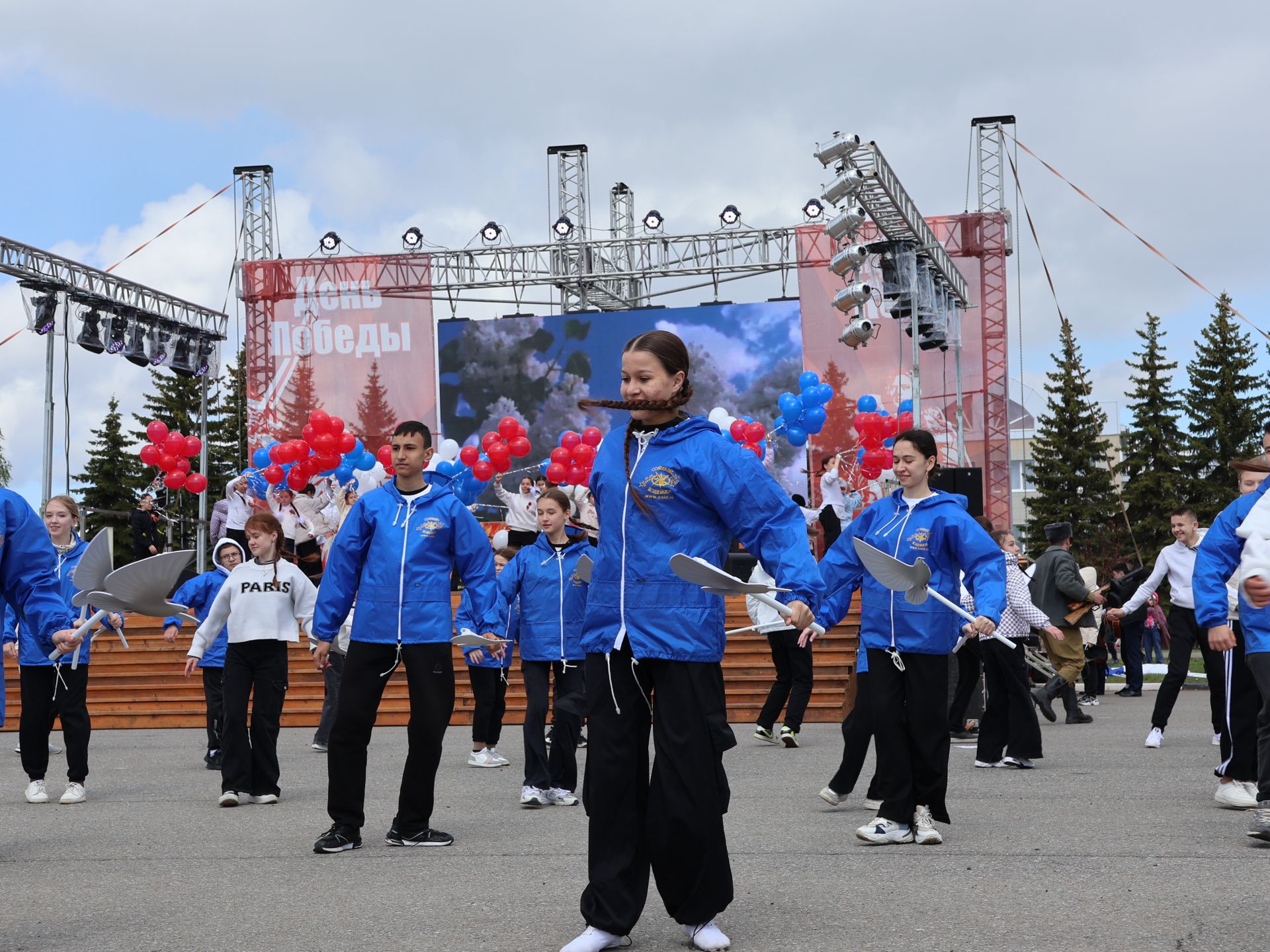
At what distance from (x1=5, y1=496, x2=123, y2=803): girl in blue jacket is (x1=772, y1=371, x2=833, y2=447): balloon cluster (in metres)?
15.6

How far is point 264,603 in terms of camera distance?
879cm

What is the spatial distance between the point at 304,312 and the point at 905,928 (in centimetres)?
2901

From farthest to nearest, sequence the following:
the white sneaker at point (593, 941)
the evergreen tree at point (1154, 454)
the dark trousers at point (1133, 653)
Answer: the evergreen tree at point (1154, 454) < the dark trousers at point (1133, 653) < the white sneaker at point (593, 941)

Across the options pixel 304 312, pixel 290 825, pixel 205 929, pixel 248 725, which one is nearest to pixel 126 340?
pixel 304 312

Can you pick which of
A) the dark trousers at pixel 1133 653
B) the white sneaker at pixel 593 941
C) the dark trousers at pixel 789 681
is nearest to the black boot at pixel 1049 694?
the dark trousers at pixel 789 681

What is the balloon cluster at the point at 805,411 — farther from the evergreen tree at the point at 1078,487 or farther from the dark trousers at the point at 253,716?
the evergreen tree at the point at 1078,487

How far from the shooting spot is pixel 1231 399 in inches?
1875

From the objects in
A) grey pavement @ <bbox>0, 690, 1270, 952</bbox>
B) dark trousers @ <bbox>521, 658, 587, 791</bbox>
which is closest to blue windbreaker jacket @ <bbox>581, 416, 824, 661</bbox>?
grey pavement @ <bbox>0, 690, 1270, 952</bbox>

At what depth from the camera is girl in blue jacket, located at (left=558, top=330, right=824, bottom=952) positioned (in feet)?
14.4

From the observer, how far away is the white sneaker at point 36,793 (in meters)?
8.91

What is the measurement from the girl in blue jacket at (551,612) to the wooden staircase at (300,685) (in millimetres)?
5230

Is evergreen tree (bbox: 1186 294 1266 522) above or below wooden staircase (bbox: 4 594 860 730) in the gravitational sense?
above

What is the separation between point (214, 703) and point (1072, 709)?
7.71 m

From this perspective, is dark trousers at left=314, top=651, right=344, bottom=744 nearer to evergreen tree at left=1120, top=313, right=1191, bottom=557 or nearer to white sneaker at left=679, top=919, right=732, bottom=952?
white sneaker at left=679, top=919, right=732, bottom=952
